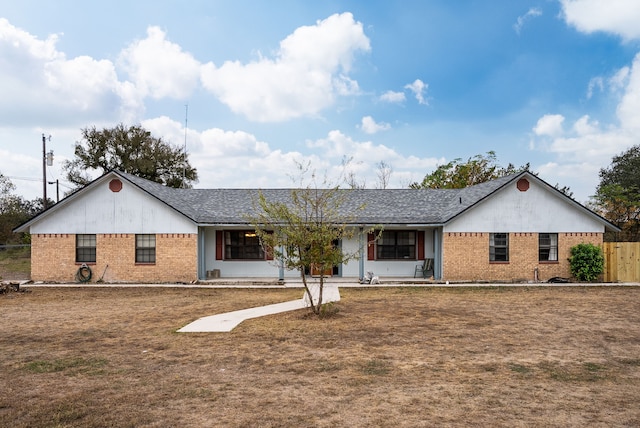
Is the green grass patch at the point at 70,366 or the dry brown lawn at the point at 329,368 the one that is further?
the green grass patch at the point at 70,366

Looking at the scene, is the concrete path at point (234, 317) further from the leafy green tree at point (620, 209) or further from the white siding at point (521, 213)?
the leafy green tree at point (620, 209)

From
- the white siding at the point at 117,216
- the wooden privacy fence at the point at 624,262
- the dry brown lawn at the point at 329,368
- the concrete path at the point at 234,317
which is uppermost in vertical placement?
the white siding at the point at 117,216

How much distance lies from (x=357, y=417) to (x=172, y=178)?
158ft

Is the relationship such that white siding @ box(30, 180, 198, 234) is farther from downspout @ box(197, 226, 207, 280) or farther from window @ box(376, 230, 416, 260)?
window @ box(376, 230, 416, 260)

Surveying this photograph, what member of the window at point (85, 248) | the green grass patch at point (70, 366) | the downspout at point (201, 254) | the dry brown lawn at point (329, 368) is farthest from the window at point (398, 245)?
the green grass patch at point (70, 366)

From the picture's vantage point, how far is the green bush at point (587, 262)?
21.3m

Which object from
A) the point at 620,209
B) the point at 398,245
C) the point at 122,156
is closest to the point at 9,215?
the point at 122,156

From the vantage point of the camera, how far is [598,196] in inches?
1481

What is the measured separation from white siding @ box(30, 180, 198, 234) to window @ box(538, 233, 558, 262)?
54.3ft

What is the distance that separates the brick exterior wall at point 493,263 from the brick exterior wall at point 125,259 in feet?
40.4

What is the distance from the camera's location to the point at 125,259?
71.2ft

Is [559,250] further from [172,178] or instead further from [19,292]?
[172,178]

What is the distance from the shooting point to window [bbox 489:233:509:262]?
22.0 metres

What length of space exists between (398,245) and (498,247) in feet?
15.7
